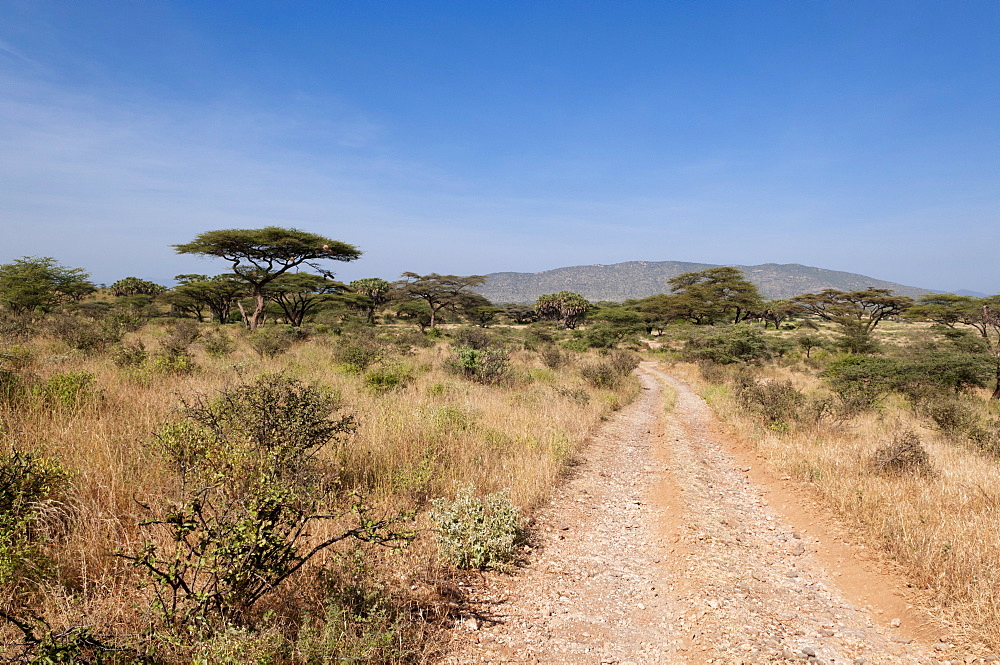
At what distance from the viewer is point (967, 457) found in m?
7.96

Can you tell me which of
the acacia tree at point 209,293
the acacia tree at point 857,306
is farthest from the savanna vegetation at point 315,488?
the acacia tree at point 857,306

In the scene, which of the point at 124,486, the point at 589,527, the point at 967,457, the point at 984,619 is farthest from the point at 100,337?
the point at 967,457

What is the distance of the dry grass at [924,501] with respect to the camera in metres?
3.71

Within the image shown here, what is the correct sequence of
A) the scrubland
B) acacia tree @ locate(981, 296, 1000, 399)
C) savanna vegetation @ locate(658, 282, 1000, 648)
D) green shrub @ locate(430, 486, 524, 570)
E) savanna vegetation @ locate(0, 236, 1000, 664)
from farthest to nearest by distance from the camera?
acacia tree @ locate(981, 296, 1000, 399), green shrub @ locate(430, 486, 524, 570), savanna vegetation @ locate(658, 282, 1000, 648), the scrubland, savanna vegetation @ locate(0, 236, 1000, 664)

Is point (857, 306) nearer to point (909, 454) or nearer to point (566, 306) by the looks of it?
point (566, 306)

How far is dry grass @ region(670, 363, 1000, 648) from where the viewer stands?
3.71 metres

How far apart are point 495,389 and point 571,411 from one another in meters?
2.79

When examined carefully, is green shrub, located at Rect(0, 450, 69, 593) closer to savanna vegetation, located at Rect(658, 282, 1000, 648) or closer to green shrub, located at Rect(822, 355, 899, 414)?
savanna vegetation, located at Rect(658, 282, 1000, 648)

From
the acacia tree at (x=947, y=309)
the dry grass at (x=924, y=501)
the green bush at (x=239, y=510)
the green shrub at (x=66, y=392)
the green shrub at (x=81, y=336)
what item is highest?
the acacia tree at (x=947, y=309)

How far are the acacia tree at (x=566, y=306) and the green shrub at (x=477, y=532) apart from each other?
56.0 m

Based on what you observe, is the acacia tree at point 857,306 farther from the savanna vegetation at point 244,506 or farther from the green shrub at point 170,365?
the green shrub at point 170,365

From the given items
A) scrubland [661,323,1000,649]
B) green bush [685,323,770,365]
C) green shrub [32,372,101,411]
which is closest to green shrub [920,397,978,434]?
scrubland [661,323,1000,649]

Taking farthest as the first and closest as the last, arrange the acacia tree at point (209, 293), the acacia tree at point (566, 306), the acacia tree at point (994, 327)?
the acacia tree at point (566, 306) < the acacia tree at point (209, 293) < the acacia tree at point (994, 327)

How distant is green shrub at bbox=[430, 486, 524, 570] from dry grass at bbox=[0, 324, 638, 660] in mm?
227
